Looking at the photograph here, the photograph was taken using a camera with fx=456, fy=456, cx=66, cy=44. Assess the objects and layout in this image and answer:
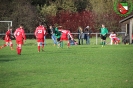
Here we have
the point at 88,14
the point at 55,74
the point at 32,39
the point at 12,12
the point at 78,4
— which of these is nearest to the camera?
the point at 55,74

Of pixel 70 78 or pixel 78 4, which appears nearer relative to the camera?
pixel 70 78

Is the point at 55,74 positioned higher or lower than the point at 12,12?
lower

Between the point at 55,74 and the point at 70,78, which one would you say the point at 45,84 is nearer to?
the point at 70,78

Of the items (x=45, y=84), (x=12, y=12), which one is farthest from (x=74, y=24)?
(x=45, y=84)

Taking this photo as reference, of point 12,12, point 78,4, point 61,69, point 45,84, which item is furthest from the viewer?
point 78,4

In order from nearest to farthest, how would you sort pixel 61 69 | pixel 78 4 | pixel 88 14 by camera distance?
pixel 61 69, pixel 88 14, pixel 78 4

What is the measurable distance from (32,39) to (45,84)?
160 ft

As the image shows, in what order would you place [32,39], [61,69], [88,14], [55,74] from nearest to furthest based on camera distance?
[55,74] → [61,69] → [32,39] → [88,14]

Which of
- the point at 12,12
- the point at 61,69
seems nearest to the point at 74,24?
the point at 12,12

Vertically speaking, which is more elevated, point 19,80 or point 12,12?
point 12,12

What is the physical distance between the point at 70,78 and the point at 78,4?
7210 cm

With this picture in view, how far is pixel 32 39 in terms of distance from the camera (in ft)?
203

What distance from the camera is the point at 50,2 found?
83000 millimetres

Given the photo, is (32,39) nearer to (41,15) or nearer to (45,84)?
(41,15)
